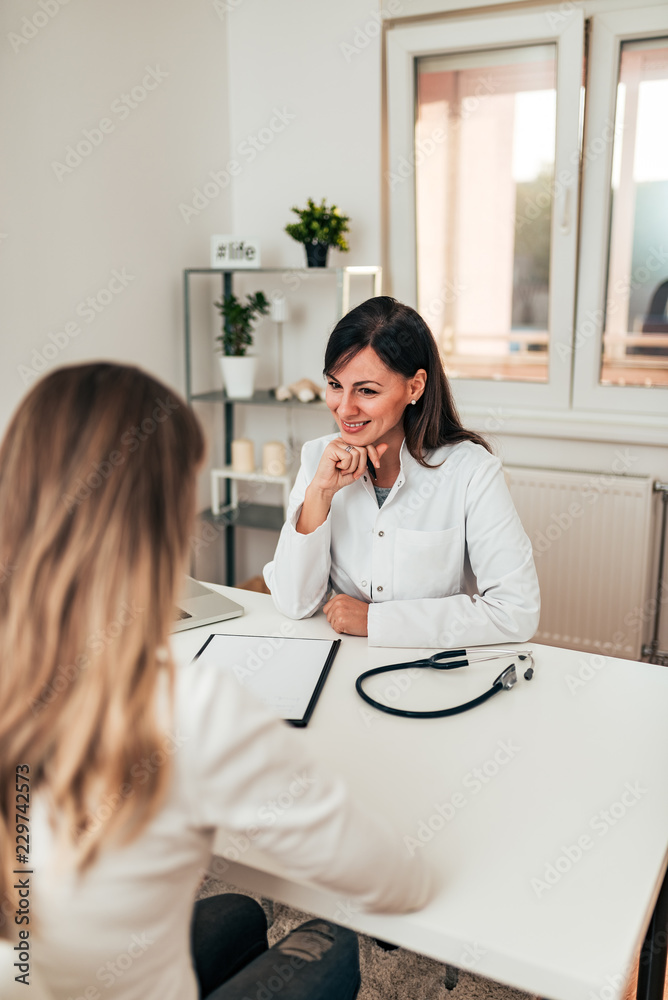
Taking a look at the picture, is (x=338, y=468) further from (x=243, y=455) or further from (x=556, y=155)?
(x=556, y=155)

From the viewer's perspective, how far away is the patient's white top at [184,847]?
662mm

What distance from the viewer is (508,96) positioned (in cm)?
284

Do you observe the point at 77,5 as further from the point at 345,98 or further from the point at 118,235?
→ the point at 345,98

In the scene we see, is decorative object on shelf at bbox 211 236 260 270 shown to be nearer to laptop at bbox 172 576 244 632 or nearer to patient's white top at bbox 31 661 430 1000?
laptop at bbox 172 576 244 632

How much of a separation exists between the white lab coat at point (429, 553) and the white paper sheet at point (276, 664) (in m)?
0.14

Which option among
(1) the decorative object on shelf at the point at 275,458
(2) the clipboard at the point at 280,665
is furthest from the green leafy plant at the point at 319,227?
(2) the clipboard at the point at 280,665

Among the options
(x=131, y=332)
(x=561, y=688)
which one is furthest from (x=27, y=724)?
(x=131, y=332)

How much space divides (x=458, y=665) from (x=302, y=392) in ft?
5.88

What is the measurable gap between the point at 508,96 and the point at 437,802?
102 inches

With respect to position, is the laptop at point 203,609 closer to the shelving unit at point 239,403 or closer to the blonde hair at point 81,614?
the blonde hair at point 81,614

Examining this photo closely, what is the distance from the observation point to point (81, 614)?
636 millimetres

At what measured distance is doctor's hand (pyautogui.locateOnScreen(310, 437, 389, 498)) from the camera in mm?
1609

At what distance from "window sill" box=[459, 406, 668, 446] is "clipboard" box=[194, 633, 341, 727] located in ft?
5.51

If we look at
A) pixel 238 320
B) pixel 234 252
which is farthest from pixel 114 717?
pixel 234 252
